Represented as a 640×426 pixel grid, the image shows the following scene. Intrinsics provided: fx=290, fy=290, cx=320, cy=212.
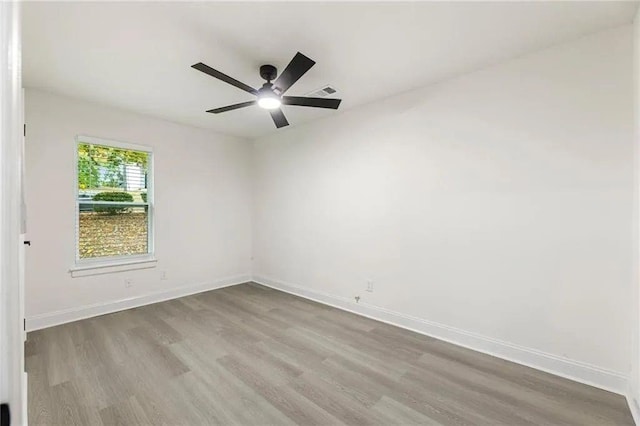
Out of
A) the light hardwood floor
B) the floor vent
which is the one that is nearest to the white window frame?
the light hardwood floor

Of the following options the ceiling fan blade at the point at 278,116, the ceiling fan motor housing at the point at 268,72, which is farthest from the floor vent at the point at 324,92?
the ceiling fan motor housing at the point at 268,72

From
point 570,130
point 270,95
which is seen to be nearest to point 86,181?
point 270,95

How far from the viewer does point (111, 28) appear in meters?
2.19

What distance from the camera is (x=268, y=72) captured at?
2664 millimetres

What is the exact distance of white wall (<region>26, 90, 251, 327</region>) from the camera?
3.25 metres

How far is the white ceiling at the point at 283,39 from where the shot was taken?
200 centimetres

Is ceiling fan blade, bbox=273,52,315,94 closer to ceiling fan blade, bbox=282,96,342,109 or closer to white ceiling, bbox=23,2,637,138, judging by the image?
ceiling fan blade, bbox=282,96,342,109

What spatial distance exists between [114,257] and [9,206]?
164 inches

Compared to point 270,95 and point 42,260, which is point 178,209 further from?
point 270,95

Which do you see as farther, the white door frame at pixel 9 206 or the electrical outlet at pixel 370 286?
the electrical outlet at pixel 370 286

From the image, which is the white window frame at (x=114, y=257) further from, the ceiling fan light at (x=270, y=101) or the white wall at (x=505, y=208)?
the white wall at (x=505, y=208)

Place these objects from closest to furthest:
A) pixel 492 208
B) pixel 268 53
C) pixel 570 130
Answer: pixel 570 130 → pixel 268 53 → pixel 492 208

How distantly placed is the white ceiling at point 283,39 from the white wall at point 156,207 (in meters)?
0.52

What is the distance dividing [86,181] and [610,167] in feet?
17.5
